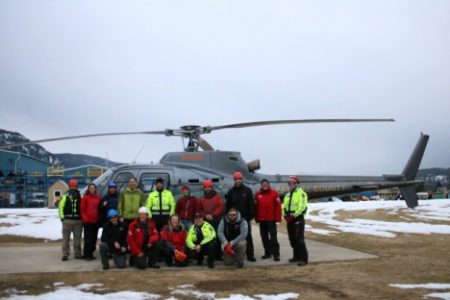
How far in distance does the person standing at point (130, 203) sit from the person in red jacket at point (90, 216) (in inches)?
22.8

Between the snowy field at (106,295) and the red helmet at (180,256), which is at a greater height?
the red helmet at (180,256)

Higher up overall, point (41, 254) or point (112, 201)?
point (112, 201)

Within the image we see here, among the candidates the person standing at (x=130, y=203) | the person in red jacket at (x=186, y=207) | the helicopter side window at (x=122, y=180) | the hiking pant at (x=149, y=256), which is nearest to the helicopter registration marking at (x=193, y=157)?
the helicopter side window at (x=122, y=180)

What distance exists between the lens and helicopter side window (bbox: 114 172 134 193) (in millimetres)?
10250

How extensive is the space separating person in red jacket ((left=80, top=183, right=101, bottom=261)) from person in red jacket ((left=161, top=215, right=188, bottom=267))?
1.68m

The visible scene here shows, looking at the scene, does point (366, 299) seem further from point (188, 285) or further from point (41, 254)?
point (41, 254)

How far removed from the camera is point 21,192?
196 feet

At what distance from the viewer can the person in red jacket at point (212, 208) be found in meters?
9.29

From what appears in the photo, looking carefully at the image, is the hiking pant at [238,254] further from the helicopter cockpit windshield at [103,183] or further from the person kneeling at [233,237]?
the helicopter cockpit windshield at [103,183]

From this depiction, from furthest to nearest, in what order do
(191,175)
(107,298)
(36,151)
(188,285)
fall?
(36,151) < (191,175) < (188,285) < (107,298)

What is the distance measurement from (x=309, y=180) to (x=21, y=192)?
187 ft

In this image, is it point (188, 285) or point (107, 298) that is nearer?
point (107, 298)

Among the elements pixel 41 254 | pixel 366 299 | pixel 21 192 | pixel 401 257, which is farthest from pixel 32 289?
pixel 21 192

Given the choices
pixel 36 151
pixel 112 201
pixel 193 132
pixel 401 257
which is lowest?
pixel 401 257
